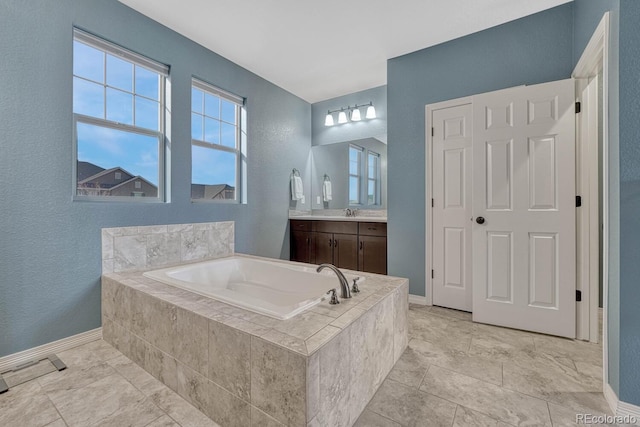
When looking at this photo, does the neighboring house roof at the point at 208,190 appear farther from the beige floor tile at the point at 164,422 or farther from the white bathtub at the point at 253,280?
the beige floor tile at the point at 164,422

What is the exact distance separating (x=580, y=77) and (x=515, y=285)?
166 cm

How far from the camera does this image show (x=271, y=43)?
2875 millimetres

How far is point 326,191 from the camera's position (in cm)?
439

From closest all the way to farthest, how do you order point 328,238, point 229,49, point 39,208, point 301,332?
point 301,332, point 39,208, point 229,49, point 328,238

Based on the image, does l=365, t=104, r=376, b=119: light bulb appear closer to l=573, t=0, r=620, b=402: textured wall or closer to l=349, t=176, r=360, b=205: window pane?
l=349, t=176, r=360, b=205: window pane

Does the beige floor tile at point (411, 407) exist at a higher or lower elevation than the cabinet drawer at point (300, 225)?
lower

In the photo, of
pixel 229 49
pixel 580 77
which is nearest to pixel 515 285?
pixel 580 77

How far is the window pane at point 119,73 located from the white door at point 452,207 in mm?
2791

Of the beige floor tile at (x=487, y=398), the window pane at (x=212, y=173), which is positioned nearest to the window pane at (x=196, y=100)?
the window pane at (x=212, y=173)

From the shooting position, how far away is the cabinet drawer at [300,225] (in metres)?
3.96

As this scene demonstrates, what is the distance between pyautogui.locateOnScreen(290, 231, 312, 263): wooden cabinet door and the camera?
3.95 metres
